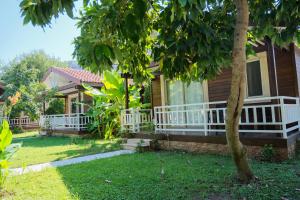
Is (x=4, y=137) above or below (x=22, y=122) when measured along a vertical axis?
below

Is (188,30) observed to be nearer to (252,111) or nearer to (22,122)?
(252,111)

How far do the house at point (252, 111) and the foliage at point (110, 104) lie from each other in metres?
2.05

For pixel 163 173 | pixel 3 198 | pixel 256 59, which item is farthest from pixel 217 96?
pixel 3 198

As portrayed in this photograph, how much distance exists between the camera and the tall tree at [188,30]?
2285 millimetres

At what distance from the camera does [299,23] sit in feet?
12.2

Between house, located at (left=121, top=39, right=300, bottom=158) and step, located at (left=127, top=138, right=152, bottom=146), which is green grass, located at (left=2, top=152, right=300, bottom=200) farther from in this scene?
step, located at (left=127, top=138, right=152, bottom=146)

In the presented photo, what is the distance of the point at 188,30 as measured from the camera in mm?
3141

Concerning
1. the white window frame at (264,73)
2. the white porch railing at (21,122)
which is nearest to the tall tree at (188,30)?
the white window frame at (264,73)

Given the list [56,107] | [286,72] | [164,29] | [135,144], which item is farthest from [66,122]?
[164,29]

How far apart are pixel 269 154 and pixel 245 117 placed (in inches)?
107

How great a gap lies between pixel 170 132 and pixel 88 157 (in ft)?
10.8

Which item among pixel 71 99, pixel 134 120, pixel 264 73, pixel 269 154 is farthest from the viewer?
pixel 71 99

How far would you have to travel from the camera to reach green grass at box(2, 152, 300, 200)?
13.9 feet

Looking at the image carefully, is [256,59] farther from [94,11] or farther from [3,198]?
[3,198]
